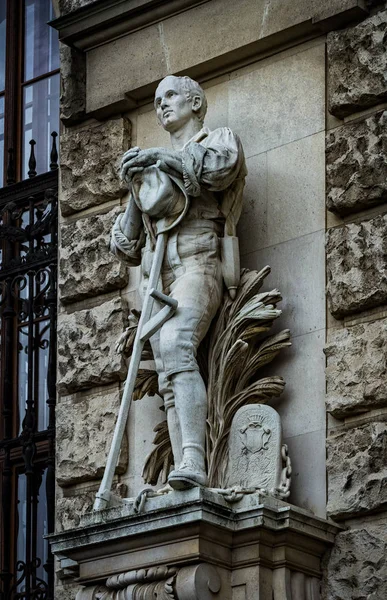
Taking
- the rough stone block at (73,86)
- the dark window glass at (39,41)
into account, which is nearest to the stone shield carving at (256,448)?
the rough stone block at (73,86)

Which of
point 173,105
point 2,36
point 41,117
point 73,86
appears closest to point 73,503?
point 173,105

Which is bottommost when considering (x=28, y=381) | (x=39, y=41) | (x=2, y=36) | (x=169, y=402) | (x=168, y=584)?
(x=168, y=584)

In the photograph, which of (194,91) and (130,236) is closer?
(130,236)

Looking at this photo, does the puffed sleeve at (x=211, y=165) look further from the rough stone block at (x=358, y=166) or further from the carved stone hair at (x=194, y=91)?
the rough stone block at (x=358, y=166)

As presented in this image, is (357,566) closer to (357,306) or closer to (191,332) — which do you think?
(357,306)

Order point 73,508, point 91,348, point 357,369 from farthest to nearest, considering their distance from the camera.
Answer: point 91,348 → point 73,508 → point 357,369

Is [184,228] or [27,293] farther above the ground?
[27,293]

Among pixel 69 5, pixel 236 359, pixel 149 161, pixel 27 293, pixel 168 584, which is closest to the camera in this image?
pixel 168 584

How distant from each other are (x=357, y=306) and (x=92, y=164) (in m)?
2.26

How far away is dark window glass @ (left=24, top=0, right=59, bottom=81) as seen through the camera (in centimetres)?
1252

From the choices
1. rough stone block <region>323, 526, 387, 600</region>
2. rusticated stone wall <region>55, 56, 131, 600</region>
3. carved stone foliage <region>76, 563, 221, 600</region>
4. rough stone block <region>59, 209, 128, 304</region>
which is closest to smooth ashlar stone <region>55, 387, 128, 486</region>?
rusticated stone wall <region>55, 56, 131, 600</region>

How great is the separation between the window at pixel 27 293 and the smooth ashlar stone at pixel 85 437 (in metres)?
0.42

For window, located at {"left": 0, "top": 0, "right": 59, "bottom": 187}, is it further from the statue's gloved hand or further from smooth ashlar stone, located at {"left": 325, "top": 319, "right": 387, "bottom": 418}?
smooth ashlar stone, located at {"left": 325, "top": 319, "right": 387, "bottom": 418}

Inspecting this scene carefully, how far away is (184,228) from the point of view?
10.1 metres
